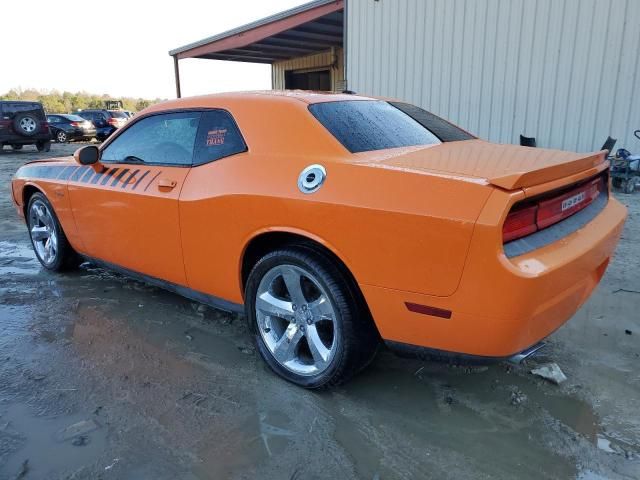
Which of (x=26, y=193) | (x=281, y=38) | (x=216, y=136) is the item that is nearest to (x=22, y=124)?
(x=281, y=38)

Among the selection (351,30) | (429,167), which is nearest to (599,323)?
(429,167)

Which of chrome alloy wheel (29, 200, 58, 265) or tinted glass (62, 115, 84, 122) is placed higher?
tinted glass (62, 115, 84, 122)

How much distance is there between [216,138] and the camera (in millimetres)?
3016

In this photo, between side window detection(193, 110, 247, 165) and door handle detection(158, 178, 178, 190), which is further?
door handle detection(158, 178, 178, 190)

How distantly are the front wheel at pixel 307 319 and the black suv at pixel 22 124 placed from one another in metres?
16.9

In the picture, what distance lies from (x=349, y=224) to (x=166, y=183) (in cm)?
140

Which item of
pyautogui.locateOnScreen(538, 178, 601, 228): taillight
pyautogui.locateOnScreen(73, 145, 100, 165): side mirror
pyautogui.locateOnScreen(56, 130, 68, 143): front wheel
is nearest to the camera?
pyautogui.locateOnScreen(538, 178, 601, 228): taillight

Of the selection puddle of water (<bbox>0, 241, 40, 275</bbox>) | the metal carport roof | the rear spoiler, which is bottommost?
puddle of water (<bbox>0, 241, 40, 275</bbox>)

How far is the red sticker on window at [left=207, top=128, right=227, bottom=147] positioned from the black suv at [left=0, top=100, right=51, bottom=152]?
1632 centimetres

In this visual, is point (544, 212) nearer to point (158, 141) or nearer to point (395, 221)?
point (395, 221)

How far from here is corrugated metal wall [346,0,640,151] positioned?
7559 mm

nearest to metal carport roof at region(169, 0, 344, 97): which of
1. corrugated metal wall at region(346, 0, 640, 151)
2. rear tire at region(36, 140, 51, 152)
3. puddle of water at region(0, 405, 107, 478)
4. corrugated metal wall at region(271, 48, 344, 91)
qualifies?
corrugated metal wall at region(271, 48, 344, 91)

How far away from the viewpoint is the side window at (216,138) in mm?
2914

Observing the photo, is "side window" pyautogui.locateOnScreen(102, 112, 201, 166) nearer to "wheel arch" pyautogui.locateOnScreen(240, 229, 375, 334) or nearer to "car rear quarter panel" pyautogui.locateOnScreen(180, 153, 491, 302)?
"car rear quarter panel" pyautogui.locateOnScreen(180, 153, 491, 302)
